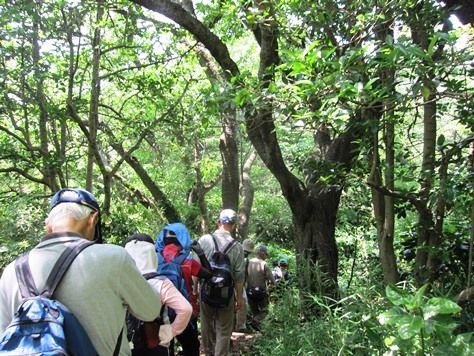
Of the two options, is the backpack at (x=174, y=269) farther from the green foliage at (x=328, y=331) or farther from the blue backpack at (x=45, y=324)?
the blue backpack at (x=45, y=324)

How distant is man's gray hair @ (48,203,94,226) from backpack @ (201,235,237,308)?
2.63 metres

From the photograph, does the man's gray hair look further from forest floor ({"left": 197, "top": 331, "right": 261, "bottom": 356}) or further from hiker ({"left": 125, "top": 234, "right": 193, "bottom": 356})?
forest floor ({"left": 197, "top": 331, "right": 261, "bottom": 356})

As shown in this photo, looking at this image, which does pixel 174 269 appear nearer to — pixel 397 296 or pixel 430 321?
pixel 397 296

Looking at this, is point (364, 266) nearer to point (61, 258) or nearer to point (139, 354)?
point (139, 354)

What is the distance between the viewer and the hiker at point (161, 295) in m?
2.96

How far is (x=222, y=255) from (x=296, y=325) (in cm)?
108

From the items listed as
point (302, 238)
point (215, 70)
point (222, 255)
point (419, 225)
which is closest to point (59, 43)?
point (215, 70)

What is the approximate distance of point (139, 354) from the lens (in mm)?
2932

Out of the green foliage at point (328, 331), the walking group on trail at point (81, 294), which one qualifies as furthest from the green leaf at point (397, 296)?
the walking group on trail at point (81, 294)

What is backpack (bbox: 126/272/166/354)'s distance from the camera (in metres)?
2.88

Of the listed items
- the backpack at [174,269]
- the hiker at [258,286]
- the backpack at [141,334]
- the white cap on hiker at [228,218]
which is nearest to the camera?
the backpack at [141,334]

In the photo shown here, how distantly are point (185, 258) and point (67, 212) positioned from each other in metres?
1.76

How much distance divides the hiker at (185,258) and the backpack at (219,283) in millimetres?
283

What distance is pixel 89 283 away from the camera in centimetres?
194
